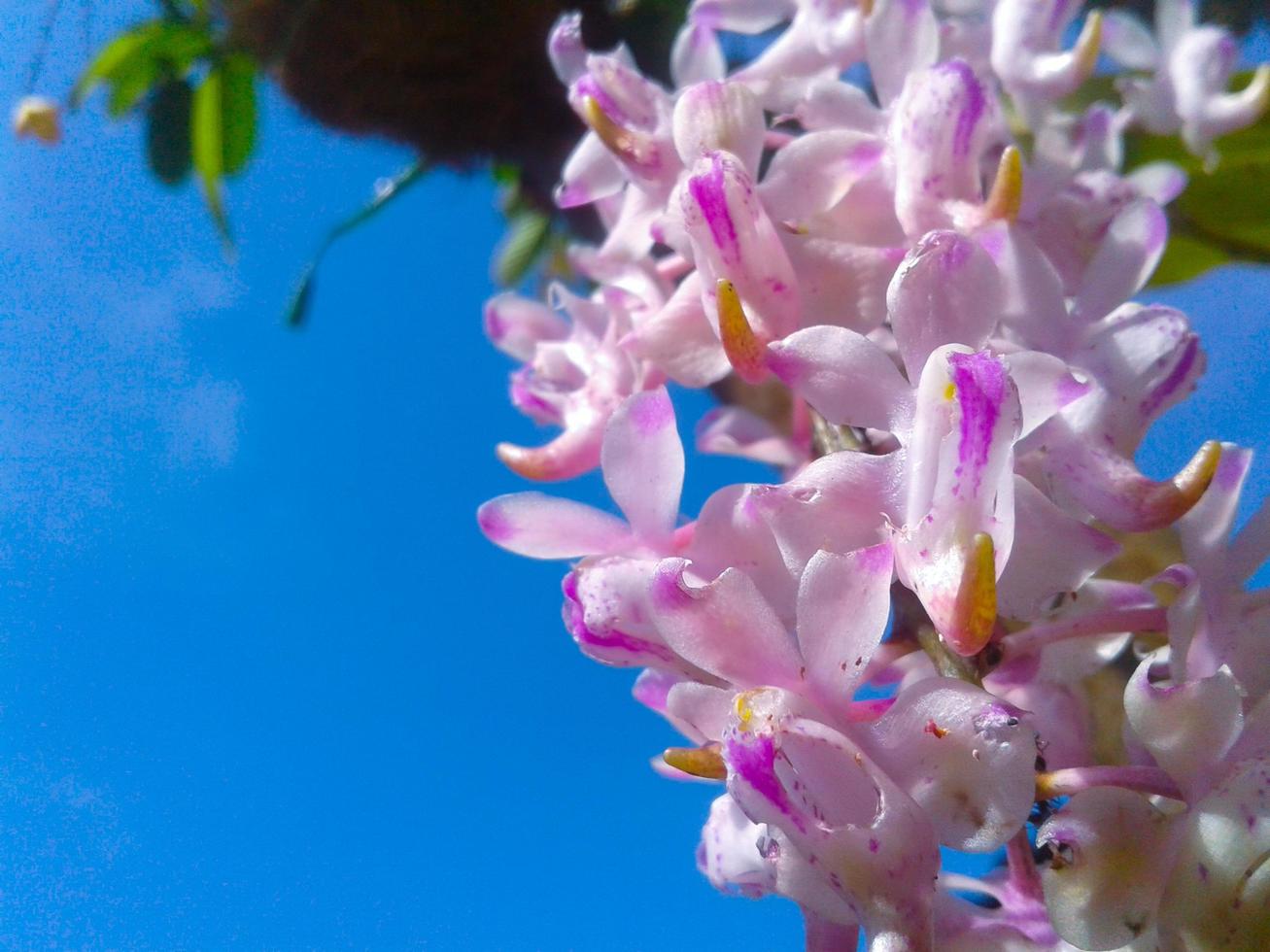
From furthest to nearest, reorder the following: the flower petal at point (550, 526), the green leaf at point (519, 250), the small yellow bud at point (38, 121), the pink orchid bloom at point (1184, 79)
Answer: the green leaf at point (519, 250) → the small yellow bud at point (38, 121) → the pink orchid bloom at point (1184, 79) → the flower petal at point (550, 526)

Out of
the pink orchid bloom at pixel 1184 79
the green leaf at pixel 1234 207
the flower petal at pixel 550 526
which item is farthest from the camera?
the green leaf at pixel 1234 207

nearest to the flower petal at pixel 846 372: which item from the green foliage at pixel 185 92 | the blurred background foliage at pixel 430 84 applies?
the blurred background foliage at pixel 430 84

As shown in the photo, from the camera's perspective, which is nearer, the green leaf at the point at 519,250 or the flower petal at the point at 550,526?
the flower petal at the point at 550,526

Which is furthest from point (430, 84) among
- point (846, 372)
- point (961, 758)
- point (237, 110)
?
point (961, 758)

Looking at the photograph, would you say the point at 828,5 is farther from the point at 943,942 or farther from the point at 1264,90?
the point at 943,942

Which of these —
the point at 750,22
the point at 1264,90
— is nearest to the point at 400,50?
the point at 750,22

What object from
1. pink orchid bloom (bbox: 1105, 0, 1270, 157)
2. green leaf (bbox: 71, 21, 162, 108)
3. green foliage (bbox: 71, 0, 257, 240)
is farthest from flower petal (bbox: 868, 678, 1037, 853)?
green leaf (bbox: 71, 21, 162, 108)

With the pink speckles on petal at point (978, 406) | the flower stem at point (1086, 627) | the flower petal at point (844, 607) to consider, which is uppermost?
the pink speckles on petal at point (978, 406)

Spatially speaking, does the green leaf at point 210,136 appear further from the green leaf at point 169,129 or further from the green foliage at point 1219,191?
the green foliage at point 1219,191

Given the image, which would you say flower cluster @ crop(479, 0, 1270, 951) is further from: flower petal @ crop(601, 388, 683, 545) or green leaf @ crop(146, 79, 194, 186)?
green leaf @ crop(146, 79, 194, 186)
